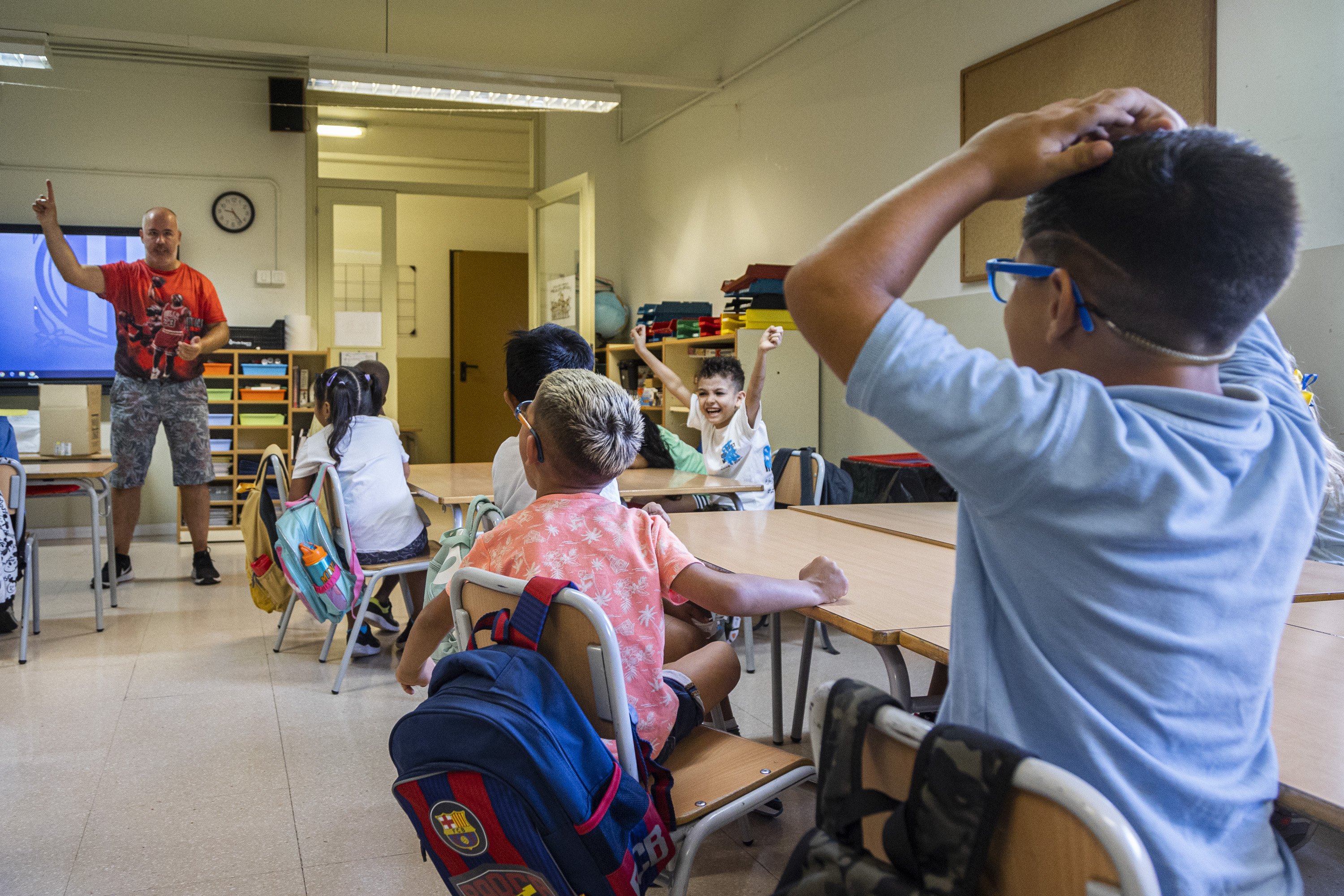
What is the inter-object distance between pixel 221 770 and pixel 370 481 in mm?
1089

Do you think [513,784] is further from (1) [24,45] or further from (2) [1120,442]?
(1) [24,45]

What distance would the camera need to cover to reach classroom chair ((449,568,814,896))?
46.9 inches

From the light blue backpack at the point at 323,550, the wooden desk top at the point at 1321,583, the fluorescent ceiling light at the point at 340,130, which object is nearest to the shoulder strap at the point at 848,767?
the wooden desk top at the point at 1321,583

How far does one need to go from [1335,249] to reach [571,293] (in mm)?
5027

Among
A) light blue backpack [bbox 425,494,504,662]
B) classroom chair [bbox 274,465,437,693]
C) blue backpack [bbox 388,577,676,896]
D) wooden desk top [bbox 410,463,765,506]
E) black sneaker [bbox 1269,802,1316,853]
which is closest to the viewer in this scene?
blue backpack [bbox 388,577,676,896]

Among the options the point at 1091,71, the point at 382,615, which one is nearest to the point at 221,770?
the point at 382,615

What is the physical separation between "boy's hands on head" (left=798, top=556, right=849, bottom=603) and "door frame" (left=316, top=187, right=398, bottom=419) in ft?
19.5

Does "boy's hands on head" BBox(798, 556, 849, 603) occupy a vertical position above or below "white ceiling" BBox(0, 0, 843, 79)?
below

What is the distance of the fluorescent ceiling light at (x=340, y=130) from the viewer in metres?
8.91

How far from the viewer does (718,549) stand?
2018 mm

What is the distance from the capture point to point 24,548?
3342 mm

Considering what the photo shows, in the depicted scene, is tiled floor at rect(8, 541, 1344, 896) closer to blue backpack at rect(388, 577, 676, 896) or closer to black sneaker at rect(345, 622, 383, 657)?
black sneaker at rect(345, 622, 383, 657)

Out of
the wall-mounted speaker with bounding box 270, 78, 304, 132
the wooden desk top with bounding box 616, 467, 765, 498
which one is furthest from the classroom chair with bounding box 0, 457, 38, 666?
the wall-mounted speaker with bounding box 270, 78, 304, 132

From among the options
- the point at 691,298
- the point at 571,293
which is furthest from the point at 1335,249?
the point at 571,293
